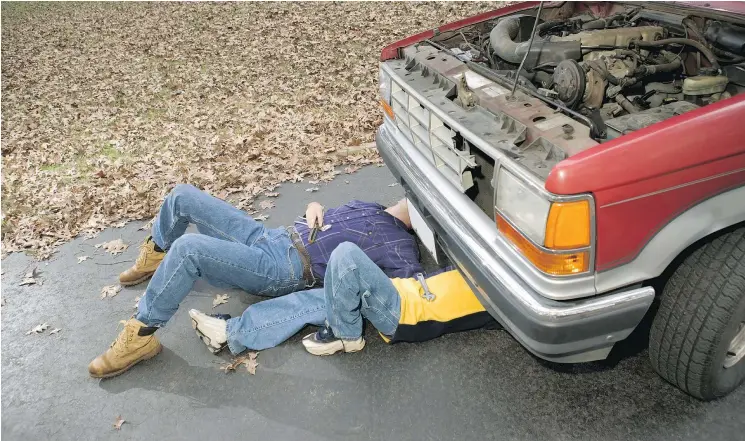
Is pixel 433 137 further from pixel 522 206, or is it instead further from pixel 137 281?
pixel 137 281

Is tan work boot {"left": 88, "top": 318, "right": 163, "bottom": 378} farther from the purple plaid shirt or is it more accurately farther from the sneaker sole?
the purple plaid shirt

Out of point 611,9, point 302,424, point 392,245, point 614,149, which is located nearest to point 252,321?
point 302,424

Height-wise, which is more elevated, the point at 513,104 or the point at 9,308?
the point at 513,104

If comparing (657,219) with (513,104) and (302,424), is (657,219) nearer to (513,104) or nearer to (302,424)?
(513,104)

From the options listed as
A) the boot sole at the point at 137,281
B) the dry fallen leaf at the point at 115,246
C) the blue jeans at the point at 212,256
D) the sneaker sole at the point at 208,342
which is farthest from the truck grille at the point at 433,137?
the dry fallen leaf at the point at 115,246

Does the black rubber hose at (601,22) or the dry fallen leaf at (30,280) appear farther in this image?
the dry fallen leaf at (30,280)

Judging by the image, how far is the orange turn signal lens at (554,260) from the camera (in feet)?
5.98

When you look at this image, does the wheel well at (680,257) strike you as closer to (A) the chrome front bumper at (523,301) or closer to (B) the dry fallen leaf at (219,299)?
(A) the chrome front bumper at (523,301)

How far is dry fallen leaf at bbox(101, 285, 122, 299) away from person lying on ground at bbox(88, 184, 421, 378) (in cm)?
25

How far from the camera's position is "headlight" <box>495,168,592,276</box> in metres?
1.77

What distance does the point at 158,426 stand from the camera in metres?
2.49

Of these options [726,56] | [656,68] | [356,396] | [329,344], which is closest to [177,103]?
[329,344]

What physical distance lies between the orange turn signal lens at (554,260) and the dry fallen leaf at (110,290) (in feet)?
9.32

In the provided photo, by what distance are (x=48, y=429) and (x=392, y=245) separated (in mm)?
2048
